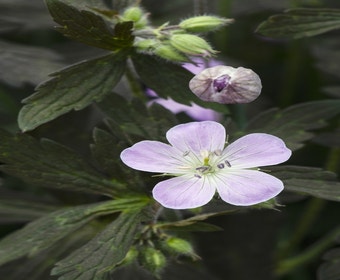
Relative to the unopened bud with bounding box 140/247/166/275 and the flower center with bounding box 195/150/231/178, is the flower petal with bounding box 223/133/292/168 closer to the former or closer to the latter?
the flower center with bounding box 195/150/231/178

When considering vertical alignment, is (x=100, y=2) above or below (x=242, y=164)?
above

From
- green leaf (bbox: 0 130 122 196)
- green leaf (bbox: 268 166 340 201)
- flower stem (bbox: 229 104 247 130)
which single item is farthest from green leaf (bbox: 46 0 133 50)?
flower stem (bbox: 229 104 247 130)

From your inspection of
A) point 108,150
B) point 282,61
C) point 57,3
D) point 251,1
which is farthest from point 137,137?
point 282,61

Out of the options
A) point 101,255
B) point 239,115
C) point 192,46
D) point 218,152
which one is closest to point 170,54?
point 192,46

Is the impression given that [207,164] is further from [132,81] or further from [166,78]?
[132,81]

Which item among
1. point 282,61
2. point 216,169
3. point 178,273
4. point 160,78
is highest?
point 282,61

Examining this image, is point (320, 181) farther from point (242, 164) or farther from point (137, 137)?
point (137, 137)
